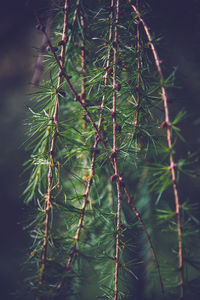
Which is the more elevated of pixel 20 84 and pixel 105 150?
pixel 20 84

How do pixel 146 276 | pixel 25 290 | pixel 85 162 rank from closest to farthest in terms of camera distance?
pixel 25 290
pixel 85 162
pixel 146 276

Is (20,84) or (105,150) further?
(20,84)

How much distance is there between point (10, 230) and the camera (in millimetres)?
1410

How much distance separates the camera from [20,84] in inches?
66.6

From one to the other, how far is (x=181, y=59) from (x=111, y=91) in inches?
25.3

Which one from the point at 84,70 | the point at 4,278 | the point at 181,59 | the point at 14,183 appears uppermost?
the point at 181,59

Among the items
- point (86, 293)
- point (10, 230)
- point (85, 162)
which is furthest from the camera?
point (10, 230)

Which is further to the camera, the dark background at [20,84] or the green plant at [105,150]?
the dark background at [20,84]

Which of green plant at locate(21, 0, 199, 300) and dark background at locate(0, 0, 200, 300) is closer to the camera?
green plant at locate(21, 0, 199, 300)

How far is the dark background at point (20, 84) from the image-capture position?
0.72 metres

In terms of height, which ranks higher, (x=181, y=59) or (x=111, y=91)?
(x=181, y=59)

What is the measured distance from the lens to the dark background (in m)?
0.72

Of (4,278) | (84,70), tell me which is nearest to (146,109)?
(84,70)

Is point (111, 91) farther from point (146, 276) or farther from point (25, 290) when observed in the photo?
point (146, 276)
